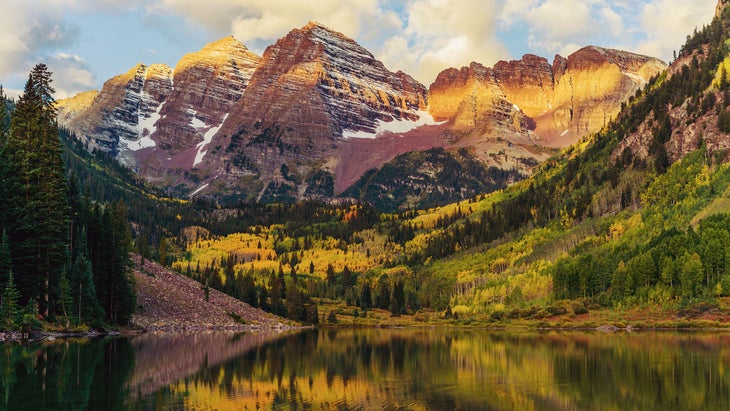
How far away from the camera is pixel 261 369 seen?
237ft

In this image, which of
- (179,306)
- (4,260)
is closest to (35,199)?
(4,260)

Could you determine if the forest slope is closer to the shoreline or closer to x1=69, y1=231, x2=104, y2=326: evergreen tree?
the shoreline

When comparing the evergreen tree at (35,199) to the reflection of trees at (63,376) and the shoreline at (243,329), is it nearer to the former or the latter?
the shoreline at (243,329)

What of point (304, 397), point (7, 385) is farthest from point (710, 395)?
point (7, 385)

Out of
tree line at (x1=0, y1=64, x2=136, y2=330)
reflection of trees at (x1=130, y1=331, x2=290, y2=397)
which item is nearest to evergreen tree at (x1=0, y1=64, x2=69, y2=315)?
tree line at (x1=0, y1=64, x2=136, y2=330)

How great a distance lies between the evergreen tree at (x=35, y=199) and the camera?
329ft

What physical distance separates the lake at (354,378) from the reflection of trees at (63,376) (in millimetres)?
79

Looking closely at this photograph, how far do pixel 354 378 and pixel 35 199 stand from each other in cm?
6241

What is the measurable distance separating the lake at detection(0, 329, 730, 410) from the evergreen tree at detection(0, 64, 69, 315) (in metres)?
13.3

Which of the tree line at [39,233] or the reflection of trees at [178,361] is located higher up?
the tree line at [39,233]

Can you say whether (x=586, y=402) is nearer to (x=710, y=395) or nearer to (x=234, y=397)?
(x=710, y=395)

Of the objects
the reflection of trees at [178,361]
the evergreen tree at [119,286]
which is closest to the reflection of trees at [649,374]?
the reflection of trees at [178,361]

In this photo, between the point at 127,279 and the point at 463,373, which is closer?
the point at 463,373

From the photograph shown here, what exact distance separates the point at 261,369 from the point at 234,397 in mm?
19120
